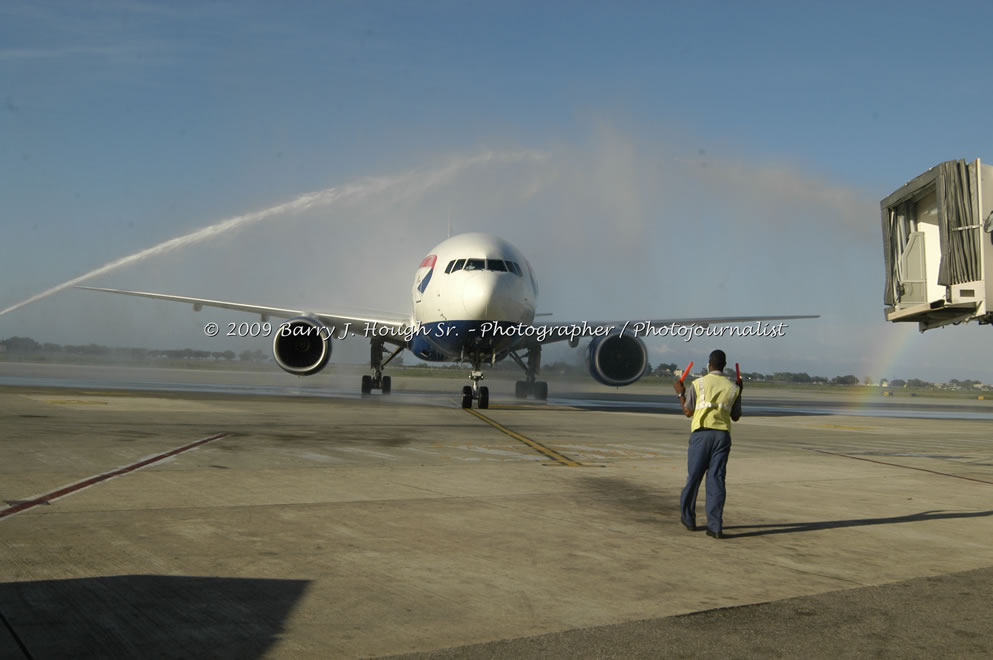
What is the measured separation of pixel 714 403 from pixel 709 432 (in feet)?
0.83

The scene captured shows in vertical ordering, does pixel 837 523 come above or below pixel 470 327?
below

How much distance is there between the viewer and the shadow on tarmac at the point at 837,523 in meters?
7.24

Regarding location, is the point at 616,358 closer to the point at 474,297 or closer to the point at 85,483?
the point at 474,297

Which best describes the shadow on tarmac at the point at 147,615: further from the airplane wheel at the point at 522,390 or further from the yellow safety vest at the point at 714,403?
the airplane wheel at the point at 522,390

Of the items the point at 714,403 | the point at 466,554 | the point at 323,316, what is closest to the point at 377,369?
the point at 323,316

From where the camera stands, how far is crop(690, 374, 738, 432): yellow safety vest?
738 cm

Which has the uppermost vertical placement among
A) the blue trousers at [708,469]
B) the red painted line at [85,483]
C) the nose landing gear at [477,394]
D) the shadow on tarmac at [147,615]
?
the nose landing gear at [477,394]

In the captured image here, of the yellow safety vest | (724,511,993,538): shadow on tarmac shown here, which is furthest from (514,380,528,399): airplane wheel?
the yellow safety vest

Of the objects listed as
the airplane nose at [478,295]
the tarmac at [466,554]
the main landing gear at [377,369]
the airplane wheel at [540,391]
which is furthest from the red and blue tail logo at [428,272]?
the tarmac at [466,554]

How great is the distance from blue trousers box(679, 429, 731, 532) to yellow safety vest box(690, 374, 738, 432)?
0.24 ft

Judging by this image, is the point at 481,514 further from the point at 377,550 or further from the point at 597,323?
the point at 597,323

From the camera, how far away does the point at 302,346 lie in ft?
84.2

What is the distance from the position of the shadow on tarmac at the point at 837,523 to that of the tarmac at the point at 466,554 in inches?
1.5

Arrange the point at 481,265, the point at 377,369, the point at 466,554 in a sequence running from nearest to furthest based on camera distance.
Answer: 1. the point at 466,554
2. the point at 481,265
3. the point at 377,369
